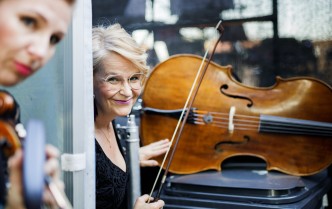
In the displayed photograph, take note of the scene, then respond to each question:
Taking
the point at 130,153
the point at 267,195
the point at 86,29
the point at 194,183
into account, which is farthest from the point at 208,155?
the point at 86,29

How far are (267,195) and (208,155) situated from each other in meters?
0.33

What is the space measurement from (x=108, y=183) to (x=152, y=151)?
26 cm

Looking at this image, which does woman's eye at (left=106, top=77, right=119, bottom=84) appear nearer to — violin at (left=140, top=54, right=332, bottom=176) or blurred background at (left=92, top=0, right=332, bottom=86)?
violin at (left=140, top=54, right=332, bottom=176)

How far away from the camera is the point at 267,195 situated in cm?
99

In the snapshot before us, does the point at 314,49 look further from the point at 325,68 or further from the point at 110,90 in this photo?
the point at 110,90

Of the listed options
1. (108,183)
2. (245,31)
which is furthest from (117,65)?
(245,31)

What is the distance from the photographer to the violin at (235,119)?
1.24 meters

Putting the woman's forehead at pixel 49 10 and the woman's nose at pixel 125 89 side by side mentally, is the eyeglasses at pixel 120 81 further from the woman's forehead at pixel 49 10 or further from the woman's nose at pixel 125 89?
the woman's forehead at pixel 49 10

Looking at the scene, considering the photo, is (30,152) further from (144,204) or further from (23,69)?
(144,204)

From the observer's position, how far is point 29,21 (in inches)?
14.9

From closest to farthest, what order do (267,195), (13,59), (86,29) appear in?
1. (13,59)
2. (86,29)
3. (267,195)

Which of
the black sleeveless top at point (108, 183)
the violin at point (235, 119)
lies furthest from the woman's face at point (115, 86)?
the violin at point (235, 119)

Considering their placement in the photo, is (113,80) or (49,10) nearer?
(49,10)

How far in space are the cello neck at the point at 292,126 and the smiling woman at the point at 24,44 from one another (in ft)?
3.15
